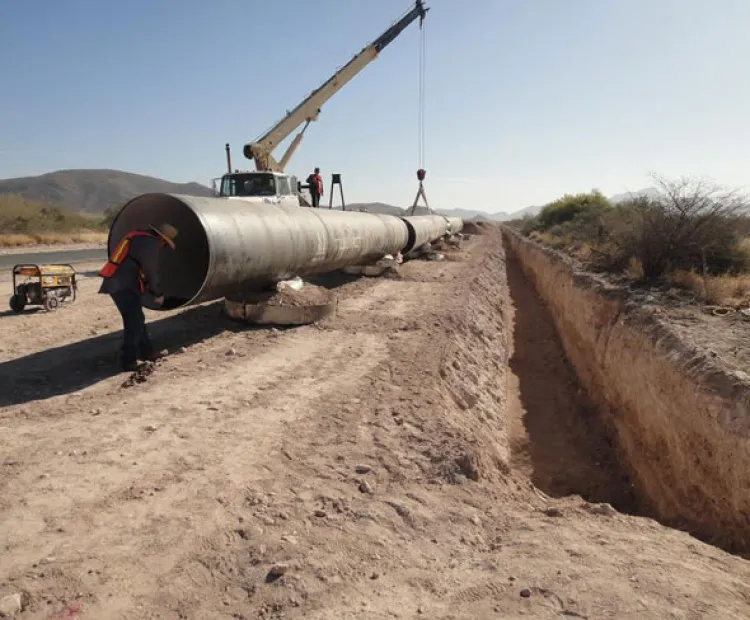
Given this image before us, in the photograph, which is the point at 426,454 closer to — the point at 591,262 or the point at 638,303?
the point at 638,303

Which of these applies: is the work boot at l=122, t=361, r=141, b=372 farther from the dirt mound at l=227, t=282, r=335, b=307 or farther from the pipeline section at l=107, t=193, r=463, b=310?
the dirt mound at l=227, t=282, r=335, b=307

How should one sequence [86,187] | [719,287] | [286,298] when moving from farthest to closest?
[86,187]
[719,287]
[286,298]

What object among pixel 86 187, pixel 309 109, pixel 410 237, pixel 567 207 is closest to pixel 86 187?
pixel 86 187

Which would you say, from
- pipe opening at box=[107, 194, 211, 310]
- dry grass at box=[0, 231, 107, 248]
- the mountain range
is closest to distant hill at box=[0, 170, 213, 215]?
the mountain range

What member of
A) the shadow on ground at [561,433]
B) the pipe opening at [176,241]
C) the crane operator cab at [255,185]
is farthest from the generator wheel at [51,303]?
the shadow on ground at [561,433]

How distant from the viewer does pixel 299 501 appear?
3709mm

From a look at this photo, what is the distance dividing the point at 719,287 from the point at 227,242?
9.08m

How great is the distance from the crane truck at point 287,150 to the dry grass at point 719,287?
30.5 ft

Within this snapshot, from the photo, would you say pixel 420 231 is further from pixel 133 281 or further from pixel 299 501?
pixel 299 501

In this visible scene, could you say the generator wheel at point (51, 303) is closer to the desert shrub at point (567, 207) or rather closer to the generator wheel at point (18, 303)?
the generator wheel at point (18, 303)

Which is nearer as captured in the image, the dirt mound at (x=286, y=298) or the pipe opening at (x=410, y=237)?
the dirt mound at (x=286, y=298)

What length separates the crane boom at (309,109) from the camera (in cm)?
1728

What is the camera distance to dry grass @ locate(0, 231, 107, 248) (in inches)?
1145

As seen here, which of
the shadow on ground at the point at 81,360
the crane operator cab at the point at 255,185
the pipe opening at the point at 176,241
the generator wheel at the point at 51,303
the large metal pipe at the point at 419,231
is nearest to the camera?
the shadow on ground at the point at 81,360
